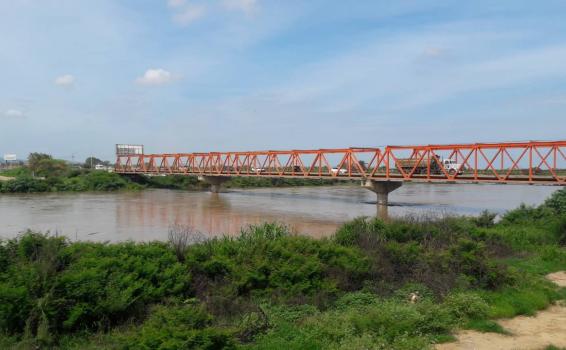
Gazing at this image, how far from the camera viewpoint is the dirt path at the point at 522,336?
19.1 ft

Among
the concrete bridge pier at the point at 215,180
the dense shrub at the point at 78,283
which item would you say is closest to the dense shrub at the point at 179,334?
the dense shrub at the point at 78,283

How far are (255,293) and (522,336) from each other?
154 inches

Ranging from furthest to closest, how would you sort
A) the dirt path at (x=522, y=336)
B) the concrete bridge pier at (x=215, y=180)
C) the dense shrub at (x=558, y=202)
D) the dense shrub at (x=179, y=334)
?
the concrete bridge pier at (x=215, y=180) < the dense shrub at (x=558, y=202) < the dirt path at (x=522, y=336) < the dense shrub at (x=179, y=334)

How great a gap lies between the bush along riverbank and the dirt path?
0.61 ft

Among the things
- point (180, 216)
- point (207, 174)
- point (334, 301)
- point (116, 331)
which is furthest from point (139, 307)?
point (207, 174)

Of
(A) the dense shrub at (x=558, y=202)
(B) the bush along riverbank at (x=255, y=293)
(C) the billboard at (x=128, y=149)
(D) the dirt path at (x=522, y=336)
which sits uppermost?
(C) the billboard at (x=128, y=149)

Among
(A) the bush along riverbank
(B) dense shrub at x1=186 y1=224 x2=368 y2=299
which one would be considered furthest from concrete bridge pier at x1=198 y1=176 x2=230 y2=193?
(B) dense shrub at x1=186 y1=224 x2=368 y2=299

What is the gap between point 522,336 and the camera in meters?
6.21

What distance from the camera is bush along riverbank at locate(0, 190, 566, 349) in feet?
18.0

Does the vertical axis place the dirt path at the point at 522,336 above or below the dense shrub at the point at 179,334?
below

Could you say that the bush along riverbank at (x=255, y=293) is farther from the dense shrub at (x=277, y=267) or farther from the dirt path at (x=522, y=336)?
the dirt path at (x=522, y=336)

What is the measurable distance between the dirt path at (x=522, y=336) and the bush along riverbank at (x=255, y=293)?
0.18 meters

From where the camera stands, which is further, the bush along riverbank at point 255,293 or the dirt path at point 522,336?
the dirt path at point 522,336

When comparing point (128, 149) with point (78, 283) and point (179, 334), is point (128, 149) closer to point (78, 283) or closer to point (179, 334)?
point (78, 283)
